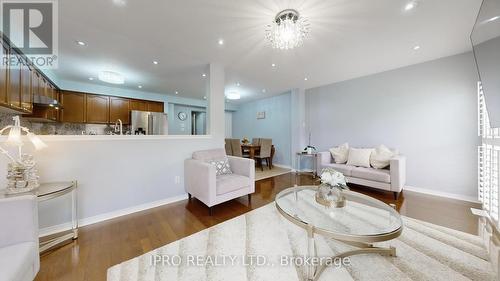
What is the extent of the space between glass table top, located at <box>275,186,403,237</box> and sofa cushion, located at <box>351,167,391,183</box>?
149 cm

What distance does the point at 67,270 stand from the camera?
138cm

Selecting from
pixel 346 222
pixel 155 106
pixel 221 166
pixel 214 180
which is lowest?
pixel 346 222

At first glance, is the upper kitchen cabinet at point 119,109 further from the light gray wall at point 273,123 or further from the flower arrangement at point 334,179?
the flower arrangement at point 334,179

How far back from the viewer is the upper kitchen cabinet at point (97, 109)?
422cm

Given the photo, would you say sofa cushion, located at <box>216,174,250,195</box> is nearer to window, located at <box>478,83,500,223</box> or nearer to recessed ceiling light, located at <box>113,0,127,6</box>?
recessed ceiling light, located at <box>113,0,127,6</box>

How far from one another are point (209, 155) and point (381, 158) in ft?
10.4

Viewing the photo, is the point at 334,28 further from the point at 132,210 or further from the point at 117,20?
the point at 132,210

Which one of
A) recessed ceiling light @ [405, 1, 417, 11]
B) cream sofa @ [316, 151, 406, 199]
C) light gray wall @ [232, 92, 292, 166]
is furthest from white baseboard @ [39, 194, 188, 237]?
recessed ceiling light @ [405, 1, 417, 11]

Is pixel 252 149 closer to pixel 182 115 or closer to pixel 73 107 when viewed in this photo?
pixel 182 115

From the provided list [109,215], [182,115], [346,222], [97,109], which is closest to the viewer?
[346,222]

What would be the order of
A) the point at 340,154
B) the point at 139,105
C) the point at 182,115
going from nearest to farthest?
the point at 340,154, the point at 139,105, the point at 182,115

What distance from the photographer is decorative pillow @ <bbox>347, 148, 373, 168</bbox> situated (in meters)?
3.41

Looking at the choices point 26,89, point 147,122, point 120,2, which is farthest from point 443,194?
point 26,89

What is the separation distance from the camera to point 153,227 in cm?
203
